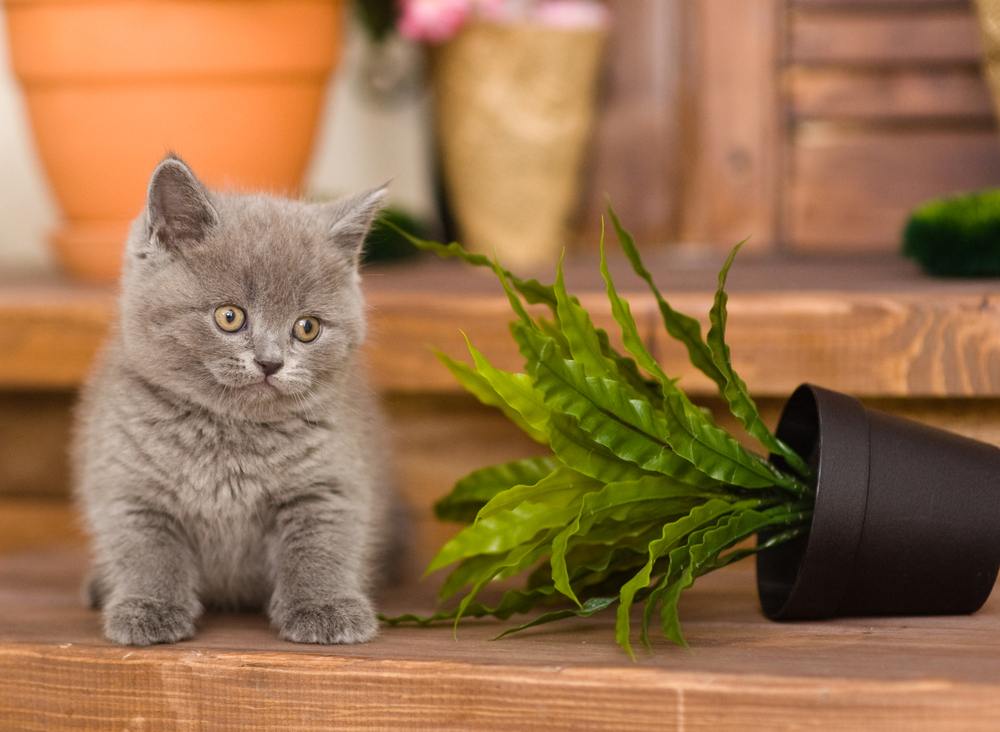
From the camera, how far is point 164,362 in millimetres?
1245

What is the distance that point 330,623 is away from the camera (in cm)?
122

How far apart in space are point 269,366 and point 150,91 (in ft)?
2.65

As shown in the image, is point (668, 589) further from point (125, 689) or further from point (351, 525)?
point (125, 689)

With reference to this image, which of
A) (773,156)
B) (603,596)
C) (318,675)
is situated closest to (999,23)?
(773,156)

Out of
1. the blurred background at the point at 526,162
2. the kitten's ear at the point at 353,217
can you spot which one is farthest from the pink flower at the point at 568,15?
the kitten's ear at the point at 353,217

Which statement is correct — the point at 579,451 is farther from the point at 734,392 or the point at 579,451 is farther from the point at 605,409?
the point at 734,392

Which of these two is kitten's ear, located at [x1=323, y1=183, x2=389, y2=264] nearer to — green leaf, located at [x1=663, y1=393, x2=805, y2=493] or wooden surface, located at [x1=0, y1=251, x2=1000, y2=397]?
wooden surface, located at [x1=0, y1=251, x2=1000, y2=397]

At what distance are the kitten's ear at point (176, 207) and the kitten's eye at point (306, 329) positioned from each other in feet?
0.42

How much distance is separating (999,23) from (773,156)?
498 millimetres

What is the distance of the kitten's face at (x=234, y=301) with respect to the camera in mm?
1217

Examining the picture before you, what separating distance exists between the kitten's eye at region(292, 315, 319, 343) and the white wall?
122cm

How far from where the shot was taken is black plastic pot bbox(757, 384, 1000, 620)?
3.97 feet

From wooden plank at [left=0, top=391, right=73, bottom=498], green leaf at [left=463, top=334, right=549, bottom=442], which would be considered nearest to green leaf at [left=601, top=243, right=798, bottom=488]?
green leaf at [left=463, top=334, right=549, bottom=442]

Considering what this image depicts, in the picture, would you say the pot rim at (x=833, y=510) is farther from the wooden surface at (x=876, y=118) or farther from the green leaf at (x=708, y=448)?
the wooden surface at (x=876, y=118)
